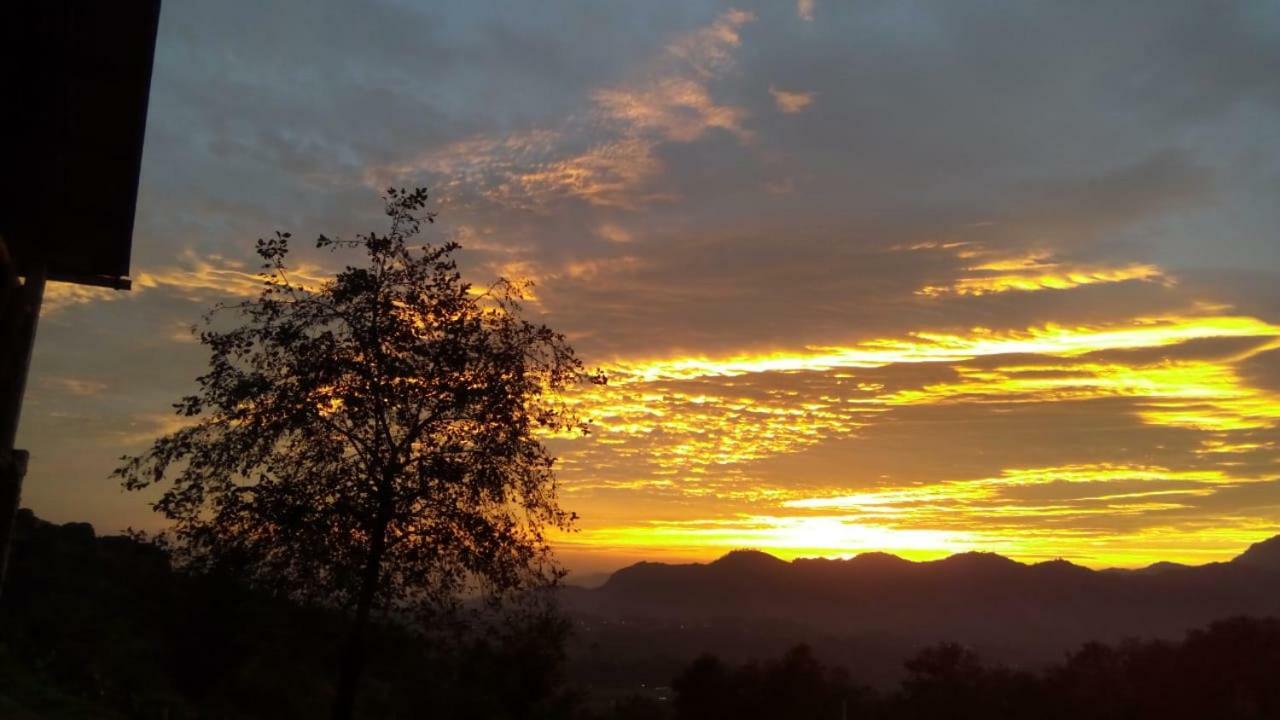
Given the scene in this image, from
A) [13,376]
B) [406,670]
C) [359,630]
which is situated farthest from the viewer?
[406,670]

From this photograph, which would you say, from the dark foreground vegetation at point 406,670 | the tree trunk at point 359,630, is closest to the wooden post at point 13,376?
the dark foreground vegetation at point 406,670

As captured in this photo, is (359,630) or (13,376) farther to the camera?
(359,630)

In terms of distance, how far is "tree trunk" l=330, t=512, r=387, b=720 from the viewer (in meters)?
17.2

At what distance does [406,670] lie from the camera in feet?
74.2

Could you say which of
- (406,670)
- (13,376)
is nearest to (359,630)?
(406,670)

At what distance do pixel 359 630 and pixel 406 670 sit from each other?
5961mm

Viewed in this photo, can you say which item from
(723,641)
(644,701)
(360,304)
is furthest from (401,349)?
(723,641)

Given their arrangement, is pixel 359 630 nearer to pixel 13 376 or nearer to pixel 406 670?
pixel 406 670

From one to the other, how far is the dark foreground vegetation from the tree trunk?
48 centimetres

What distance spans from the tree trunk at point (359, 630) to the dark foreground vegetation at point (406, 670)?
48cm

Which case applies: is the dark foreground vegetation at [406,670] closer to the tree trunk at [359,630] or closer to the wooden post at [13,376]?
the tree trunk at [359,630]

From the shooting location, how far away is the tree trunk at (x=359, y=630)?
1723 cm

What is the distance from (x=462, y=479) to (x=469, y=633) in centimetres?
300

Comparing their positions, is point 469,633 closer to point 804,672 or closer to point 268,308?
point 268,308
